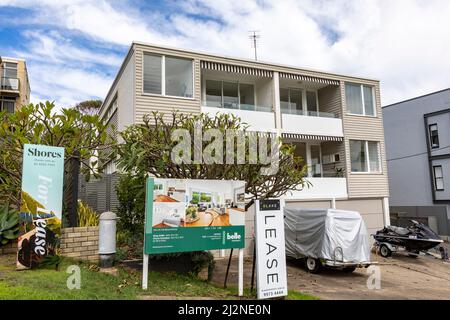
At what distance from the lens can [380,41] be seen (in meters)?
12.0

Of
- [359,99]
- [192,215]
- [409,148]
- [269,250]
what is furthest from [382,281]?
[409,148]

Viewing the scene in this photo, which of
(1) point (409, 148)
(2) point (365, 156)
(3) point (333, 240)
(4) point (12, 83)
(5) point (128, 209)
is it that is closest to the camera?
(5) point (128, 209)

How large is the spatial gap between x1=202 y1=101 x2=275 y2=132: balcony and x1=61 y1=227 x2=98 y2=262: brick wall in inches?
294

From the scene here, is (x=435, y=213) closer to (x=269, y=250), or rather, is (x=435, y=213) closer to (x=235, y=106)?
(x=235, y=106)

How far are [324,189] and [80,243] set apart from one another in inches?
435

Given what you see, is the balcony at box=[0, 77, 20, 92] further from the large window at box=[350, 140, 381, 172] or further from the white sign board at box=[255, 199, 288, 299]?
the white sign board at box=[255, 199, 288, 299]

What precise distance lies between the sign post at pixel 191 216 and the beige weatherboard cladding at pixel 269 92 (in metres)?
6.21

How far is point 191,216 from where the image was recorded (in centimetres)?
648

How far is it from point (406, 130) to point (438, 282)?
15.7 m

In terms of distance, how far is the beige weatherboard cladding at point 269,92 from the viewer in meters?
12.2

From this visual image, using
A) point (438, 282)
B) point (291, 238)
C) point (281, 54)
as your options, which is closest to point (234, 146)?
point (291, 238)

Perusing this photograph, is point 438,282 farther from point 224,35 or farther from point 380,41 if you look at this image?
point 224,35

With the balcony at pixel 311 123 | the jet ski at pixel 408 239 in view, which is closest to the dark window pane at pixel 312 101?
the balcony at pixel 311 123

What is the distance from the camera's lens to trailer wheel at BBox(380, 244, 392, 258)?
47.6 ft
